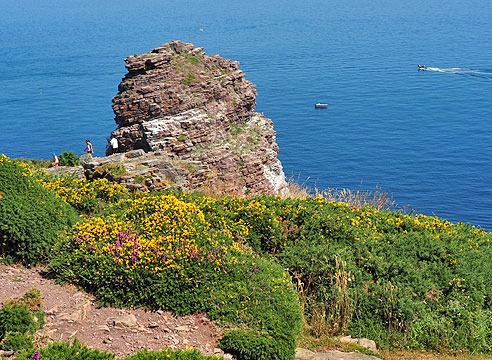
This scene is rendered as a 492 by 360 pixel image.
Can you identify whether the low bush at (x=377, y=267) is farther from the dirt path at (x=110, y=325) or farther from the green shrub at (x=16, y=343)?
the green shrub at (x=16, y=343)

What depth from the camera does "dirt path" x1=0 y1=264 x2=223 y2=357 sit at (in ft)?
36.5

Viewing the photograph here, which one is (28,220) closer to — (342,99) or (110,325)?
(110,325)

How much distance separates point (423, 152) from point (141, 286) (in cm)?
7184

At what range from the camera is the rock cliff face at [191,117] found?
107 ft

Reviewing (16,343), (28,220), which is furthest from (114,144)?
(16,343)

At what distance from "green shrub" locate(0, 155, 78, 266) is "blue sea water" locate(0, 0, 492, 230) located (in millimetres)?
51185

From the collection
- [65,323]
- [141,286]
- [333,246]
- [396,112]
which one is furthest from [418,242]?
[396,112]

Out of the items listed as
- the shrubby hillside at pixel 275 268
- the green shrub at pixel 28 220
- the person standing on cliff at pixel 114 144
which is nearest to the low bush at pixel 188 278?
the shrubby hillside at pixel 275 268

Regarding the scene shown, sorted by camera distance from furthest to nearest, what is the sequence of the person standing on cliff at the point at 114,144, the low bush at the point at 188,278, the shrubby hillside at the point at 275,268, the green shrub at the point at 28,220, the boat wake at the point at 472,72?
1. the boat wake at the point at 472,72
2. the person standing on cliff at the point at 114,144
3. the green shrub at the point at 28,220
4. the shrubby hillside at the point at 275,268
5. the low bush at the point at 188,278

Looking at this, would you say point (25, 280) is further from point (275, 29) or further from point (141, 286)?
point (275, 29)

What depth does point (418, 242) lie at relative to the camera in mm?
16656

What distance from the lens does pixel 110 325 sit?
463 inches

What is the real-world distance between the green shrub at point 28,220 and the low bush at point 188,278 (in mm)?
727

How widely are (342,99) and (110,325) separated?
3638 inches
